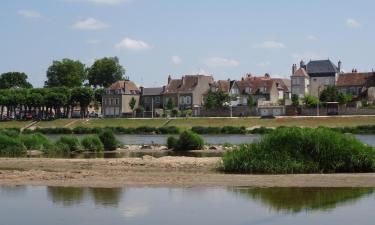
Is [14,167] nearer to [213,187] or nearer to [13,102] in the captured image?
[213,187]

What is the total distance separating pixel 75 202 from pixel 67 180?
7.22 meters

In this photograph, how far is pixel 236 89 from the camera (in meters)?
147

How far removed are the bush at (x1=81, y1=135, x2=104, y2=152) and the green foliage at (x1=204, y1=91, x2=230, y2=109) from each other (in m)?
75.4

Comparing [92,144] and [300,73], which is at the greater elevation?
[300,73]

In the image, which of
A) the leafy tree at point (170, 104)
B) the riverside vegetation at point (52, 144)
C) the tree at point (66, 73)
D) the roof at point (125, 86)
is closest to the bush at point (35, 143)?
the riverside vegetation at point (52, 144)

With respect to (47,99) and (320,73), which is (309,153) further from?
(320,73)

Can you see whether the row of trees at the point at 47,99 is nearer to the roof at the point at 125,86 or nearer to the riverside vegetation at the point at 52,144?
the roof at the point at 125,86

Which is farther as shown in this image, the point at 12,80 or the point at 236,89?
the point at 12,80

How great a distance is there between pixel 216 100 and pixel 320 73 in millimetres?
31694

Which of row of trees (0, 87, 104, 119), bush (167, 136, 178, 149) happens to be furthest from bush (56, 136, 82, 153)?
row of trees (0, 87, 104, 119)

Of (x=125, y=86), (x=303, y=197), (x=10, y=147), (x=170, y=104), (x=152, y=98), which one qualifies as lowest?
(x=303, y=197)

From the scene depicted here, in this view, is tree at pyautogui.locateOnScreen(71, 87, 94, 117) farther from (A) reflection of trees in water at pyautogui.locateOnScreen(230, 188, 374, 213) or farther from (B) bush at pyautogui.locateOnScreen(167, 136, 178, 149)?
(A) reflection of trees in water at pyautogui.locateOnScreen(230, 188, 374, 213)

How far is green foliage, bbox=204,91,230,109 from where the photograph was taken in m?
130

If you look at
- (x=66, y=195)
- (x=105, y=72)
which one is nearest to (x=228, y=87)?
(x=105, y=72)
